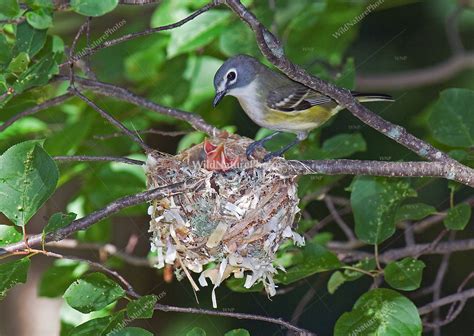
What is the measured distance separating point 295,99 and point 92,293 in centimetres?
175

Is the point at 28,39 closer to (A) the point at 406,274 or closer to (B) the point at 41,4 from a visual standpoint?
(B) the point at 41,4

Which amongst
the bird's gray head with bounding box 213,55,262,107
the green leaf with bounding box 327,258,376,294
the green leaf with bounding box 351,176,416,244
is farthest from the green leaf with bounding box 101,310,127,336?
the bird's gray head with bounding box 213,55,262,107

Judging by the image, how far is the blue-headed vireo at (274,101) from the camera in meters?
4.26

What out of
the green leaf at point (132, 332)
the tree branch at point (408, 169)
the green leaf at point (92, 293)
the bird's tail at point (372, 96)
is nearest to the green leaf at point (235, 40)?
the bird's tail at point (372, 96)

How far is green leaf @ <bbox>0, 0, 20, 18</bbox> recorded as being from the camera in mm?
3066

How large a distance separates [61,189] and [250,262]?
113 inches

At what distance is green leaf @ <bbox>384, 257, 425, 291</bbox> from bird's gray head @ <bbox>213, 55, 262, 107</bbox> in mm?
1374

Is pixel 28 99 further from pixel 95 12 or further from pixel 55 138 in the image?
pixel 95 12

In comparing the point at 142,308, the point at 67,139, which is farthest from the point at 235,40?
the point at 142,308

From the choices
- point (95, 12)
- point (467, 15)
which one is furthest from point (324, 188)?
point (467, 15)

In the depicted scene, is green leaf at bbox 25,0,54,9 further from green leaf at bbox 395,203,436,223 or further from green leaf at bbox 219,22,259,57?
green leaf at bbox 395,203,436,223

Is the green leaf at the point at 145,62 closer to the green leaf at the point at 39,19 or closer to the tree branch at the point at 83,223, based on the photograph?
the green leaf at the point at 39,19

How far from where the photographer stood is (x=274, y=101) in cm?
434

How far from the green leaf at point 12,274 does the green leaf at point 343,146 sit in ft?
5.39
